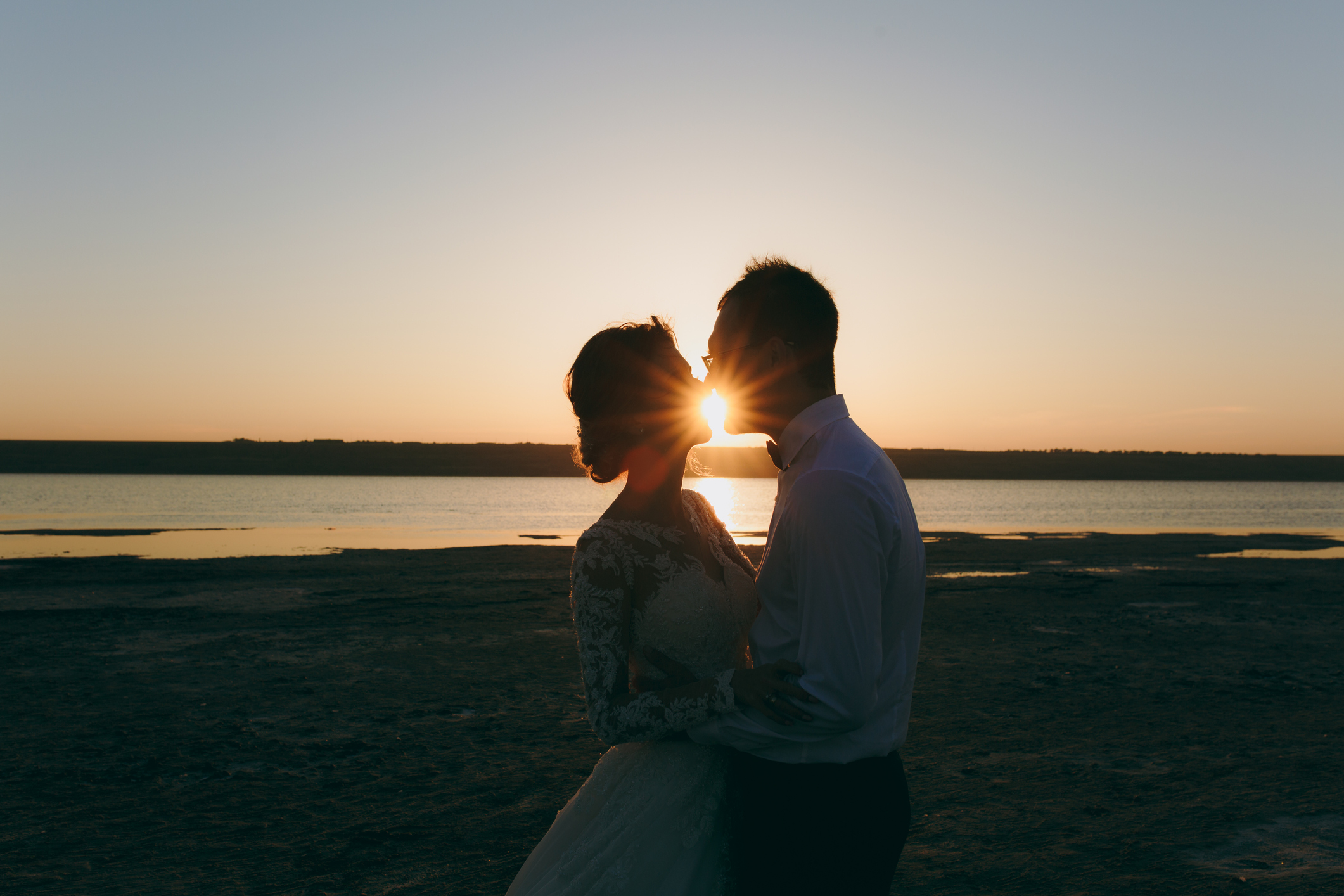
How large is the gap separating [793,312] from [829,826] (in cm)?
116

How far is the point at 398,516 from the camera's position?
1713 inches

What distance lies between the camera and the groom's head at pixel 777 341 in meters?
2.02

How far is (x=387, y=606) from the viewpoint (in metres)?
13.8

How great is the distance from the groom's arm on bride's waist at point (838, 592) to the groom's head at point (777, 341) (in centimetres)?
29

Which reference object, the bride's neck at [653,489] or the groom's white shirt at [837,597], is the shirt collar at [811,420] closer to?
the groom's white shirt at [837,597]

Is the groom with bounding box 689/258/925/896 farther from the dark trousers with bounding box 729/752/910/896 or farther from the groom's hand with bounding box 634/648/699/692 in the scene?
the groom's hand with bounding box 634/648/699/692

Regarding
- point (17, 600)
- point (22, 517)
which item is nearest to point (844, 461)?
point (17, 600)

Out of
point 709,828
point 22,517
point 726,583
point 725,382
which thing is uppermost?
point 725,382

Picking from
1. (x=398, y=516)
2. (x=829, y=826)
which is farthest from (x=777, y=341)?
(x=398, y=516)

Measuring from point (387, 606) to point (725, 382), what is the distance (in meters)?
12.9

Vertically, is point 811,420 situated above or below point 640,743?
above

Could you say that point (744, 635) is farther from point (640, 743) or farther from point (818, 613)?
point (818, 613)

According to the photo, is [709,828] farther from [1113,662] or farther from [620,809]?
[1113,662]

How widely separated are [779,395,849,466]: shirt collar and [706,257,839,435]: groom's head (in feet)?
0.10
